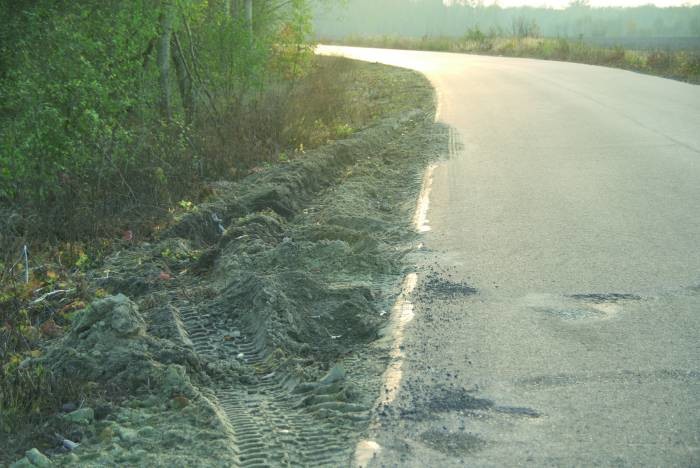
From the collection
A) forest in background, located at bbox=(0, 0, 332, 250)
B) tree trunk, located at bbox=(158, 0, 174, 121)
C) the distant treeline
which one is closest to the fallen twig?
forest in background, located at bbox=(0, 0, 332, 250)

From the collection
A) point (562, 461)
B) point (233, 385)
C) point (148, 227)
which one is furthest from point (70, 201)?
point (562, 461)

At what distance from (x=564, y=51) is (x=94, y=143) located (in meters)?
28.8

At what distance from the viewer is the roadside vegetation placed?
22.4 ft

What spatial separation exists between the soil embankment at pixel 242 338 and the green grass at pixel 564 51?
18.1 m

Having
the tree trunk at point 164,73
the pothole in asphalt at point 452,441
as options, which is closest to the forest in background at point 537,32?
the tree trunk at point 164,73

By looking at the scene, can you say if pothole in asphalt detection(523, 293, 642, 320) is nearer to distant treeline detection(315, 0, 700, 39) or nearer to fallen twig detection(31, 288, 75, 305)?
fallen twig detection(31, 288, 75, 305)

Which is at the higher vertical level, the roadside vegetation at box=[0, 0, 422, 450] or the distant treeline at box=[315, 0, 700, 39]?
the distant treeline at box=[315, 0, 700, 39]

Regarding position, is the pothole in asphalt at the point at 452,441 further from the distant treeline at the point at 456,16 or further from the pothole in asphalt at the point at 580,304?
the distant treeline at the point at 456,16

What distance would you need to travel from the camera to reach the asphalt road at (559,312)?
4.22m

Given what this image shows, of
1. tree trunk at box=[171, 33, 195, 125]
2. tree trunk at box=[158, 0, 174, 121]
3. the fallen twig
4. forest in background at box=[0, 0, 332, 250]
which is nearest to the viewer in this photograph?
the fallen twig

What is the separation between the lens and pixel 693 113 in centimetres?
1595

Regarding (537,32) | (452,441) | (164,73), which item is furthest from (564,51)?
(452,441)

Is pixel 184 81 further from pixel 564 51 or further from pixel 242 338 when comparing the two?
pixel 564 51

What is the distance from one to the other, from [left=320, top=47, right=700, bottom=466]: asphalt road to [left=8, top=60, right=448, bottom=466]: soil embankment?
1.25ft
